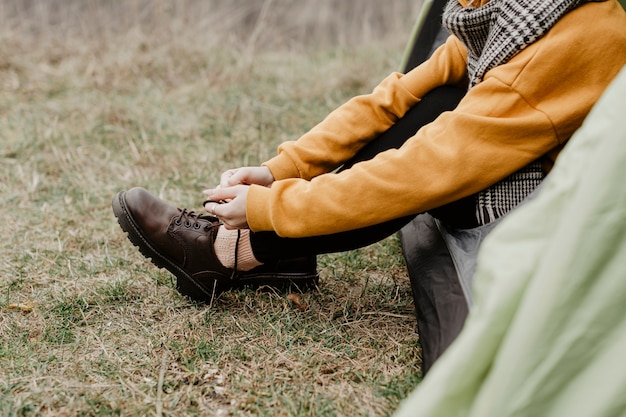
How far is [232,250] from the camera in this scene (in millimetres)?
1468

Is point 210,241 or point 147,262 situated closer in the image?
point 210,241

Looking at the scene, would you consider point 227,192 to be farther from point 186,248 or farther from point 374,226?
point 374,226

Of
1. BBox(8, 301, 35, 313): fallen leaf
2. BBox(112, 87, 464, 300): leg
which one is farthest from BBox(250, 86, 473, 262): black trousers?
BBox(8, 301, 35, 313): fallen leaf

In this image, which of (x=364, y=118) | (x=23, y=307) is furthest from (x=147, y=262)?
(x=364, y=118)

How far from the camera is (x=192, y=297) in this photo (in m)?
1.54

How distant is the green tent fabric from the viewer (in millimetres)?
825

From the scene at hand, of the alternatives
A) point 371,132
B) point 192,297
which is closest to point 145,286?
point 192,297

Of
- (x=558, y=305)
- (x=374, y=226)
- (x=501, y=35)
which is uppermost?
(x=501, y=35)

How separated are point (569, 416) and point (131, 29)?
3.69m

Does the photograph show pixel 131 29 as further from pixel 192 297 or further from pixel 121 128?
pixel 192 297

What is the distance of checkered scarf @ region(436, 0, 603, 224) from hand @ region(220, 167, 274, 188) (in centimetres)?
50

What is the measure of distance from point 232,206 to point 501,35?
1.97 ft

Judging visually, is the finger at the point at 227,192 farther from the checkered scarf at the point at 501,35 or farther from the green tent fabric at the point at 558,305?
the green tent fabric at the point at 558,305

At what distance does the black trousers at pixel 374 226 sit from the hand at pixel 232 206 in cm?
8
